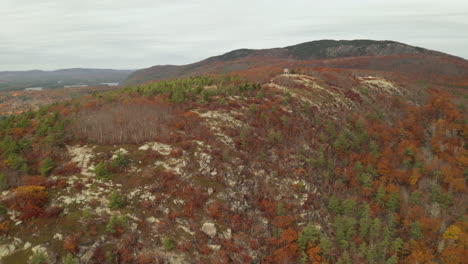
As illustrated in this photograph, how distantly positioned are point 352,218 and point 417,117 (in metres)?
22.6

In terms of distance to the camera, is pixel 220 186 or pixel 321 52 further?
pixel 321 52

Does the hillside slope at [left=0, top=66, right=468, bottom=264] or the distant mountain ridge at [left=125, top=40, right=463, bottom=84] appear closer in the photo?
the hillside slope at [left=0, top=66, right=468, bottom=264]

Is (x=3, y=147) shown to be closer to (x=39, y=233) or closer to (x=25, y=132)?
(x=25, y=132)

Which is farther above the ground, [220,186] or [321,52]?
[321,52]

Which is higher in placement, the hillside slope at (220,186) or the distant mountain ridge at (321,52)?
the distant mountain ridge at (321,52)

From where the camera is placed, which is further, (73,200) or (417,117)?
(417,117)

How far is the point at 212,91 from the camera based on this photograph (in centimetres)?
2228

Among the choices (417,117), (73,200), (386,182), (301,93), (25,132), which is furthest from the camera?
(417,117)

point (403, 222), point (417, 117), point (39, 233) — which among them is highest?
point (417, 117)

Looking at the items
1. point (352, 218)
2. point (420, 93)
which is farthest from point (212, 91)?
point (420, 93)

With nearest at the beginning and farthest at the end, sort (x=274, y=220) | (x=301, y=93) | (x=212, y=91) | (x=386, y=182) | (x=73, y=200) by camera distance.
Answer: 1. (x=73, y=200)
2. (x=274, y=220)
3. (x=386, y=182)
4. (x=212, y=91)
5. (x=301, y=93)

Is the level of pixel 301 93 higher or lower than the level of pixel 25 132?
higher

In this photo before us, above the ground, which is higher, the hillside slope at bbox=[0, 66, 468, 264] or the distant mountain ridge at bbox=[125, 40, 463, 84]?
the distant mountain ridge at bbox=[125, 40, 463, 84]

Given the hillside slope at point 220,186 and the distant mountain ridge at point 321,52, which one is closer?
the hillside slope at point 220,186
